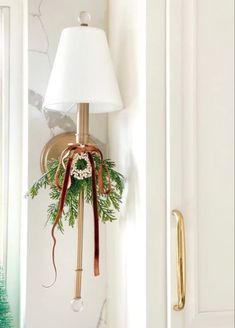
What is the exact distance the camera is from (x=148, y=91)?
966mm

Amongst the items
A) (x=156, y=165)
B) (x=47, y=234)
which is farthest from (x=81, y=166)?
(x=47, y=234)

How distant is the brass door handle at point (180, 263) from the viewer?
0.94 metres

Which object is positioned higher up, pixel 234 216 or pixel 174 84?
pixel 174 84

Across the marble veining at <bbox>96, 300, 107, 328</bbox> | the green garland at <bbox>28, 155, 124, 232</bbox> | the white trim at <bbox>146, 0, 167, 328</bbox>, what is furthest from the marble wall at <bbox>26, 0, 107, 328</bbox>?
the white trim at <bbox>146, 0, 167, 328</bbox>

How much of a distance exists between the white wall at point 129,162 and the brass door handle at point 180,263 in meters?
0.08

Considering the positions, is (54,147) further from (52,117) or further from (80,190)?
(80,190)

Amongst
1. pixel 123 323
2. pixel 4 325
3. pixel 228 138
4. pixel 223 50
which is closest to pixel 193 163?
pixel 228 138

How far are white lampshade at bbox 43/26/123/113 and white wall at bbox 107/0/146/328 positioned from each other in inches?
2.7

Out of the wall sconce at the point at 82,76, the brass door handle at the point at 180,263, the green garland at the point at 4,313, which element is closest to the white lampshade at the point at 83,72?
the wall sconce at the point at 82,76

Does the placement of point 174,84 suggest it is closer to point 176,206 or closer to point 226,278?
point 176,206

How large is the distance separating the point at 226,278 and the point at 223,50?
1.65 feet

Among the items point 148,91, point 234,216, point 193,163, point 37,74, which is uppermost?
point 37,74

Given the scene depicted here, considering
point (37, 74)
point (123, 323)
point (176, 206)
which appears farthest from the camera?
point (37, 74)

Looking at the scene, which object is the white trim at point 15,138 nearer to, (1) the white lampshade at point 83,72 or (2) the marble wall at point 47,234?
(2) the marble wall at point 47,234
